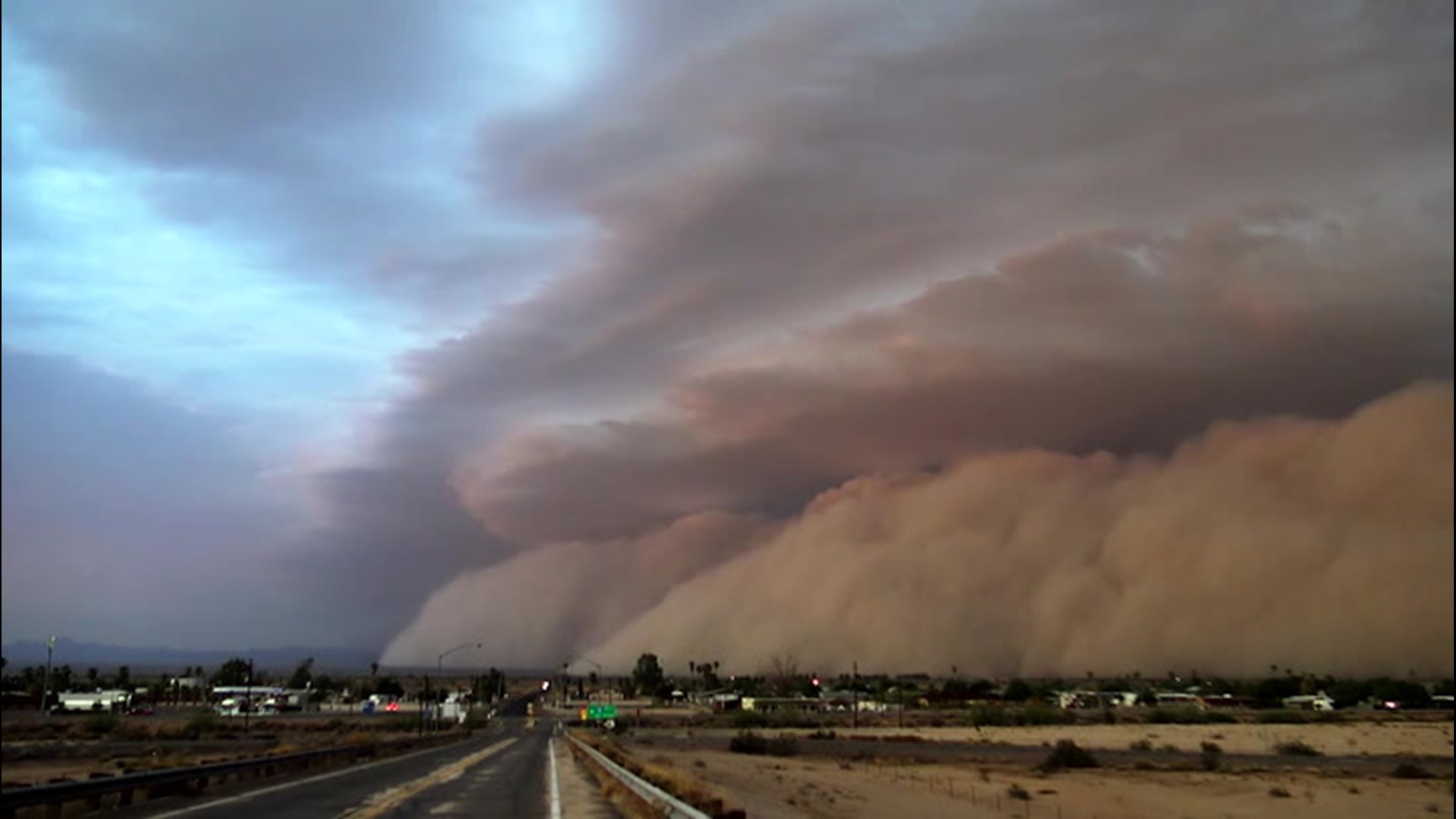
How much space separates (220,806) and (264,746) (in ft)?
184

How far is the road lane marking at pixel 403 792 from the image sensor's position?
2711 cm

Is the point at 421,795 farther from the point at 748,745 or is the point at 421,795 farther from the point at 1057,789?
the point at 748,745

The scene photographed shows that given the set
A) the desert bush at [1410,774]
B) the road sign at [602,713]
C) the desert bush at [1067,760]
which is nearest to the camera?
the desert bush at [1410,774]

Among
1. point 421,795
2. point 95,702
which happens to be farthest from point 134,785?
point 95,702

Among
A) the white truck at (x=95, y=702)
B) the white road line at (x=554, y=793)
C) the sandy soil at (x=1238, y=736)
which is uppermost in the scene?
the white road line at (x=554, y=793)

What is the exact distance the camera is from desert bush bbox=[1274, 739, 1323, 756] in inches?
3206

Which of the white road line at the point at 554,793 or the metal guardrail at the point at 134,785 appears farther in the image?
the white road line at the point at 554,793

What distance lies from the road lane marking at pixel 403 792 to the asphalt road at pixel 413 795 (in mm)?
26

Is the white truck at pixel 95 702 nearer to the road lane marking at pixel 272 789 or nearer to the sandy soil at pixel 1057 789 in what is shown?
the sandy soil at pixel 1057 789

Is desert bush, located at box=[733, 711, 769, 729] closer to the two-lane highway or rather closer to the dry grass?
the two-lane highway

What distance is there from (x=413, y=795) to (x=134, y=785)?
25.3 ft

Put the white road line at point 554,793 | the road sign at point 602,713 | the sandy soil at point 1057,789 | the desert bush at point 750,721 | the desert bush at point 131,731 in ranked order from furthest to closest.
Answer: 1. the desert bush at point 750,721
2. the road sign at point 602,713
3. the desert bush at point 131,731
4. the sandy soil at point 1057,789
5. the white road line at point 554,793

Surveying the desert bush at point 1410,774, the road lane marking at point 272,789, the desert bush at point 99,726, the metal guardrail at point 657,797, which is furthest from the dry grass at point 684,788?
the desert bush at point 99,726

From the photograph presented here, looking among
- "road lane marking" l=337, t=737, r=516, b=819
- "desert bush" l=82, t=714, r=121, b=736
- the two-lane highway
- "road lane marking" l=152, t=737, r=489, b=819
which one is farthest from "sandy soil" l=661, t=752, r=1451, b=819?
"desert bush" l=82, t=714, r=121, b=736
